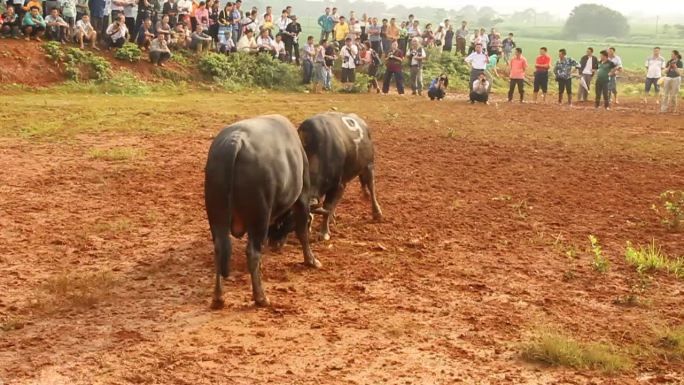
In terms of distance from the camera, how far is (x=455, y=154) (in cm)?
1416

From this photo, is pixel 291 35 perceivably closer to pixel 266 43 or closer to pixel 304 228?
pixel 266 43

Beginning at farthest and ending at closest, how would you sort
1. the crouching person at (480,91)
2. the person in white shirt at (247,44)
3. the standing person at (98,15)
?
the person in white shirt at (247,44), the crouching person at (480,91), the standing person at (98,15)

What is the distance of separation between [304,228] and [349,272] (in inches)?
24.3

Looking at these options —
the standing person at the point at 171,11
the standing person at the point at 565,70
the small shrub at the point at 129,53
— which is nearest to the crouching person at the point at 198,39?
the standing person at the point at 171,11

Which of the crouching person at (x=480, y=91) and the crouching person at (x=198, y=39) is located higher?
the crouching person at (x=198, y=39)

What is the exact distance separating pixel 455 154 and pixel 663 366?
843 cm

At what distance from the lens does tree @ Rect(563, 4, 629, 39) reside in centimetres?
10019

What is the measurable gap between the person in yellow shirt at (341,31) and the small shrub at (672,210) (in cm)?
1907

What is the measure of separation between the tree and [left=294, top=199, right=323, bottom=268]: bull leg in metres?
97.7

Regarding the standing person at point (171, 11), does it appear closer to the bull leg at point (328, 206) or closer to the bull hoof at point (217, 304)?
the bull leg at point (328, 206)

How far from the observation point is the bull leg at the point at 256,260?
22.7ft

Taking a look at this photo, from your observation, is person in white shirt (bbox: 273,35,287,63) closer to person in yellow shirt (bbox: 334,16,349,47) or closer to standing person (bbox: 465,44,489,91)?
person in yellow shirt (bbox: 334,16,349,47)

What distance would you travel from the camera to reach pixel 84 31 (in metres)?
22.7

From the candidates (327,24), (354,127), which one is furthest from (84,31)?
(354,127)
